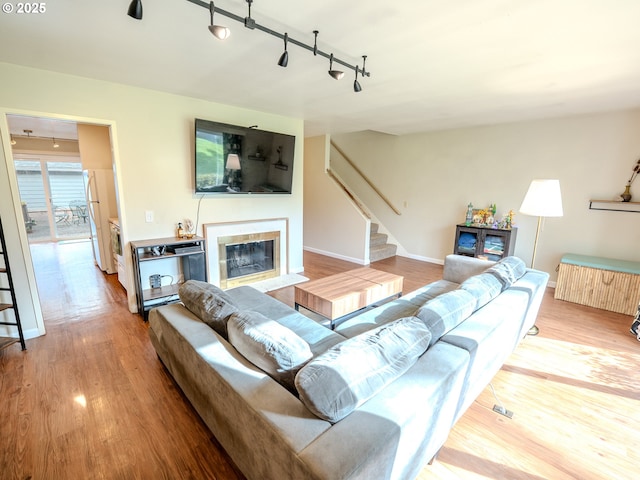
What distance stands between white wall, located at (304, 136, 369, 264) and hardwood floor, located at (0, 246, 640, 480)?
10.6 ft

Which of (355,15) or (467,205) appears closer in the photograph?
(355,15)

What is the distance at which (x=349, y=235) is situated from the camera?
5.68 meters

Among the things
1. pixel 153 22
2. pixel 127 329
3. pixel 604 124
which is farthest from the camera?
pixel 604 124

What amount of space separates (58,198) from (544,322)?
9814mm

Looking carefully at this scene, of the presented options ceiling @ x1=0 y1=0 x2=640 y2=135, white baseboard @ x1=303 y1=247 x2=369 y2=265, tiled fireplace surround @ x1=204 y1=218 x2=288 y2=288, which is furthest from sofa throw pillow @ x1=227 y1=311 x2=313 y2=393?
white baseboard @ x1=303 y1=247 x2=369 y2=265

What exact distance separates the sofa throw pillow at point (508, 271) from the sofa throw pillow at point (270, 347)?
181 cm

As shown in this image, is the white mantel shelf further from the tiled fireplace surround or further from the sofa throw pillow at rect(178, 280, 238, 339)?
the sofa throw pillow at rect(178, 280, 238, 339)

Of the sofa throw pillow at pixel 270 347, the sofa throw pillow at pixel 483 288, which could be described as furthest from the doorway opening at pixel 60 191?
the sofa throw pillow at pixel 483 288

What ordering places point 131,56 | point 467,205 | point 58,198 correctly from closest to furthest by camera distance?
point 131,56 → point 467,205 → point 58,198

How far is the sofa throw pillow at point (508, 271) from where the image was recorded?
7.73 feet

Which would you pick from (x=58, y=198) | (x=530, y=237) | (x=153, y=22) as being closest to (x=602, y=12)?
(x=153, y=22)

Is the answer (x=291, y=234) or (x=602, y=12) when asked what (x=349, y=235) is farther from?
(x=602, y=12)

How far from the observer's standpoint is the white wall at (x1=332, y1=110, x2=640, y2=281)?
3.76m

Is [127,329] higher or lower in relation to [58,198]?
lower
